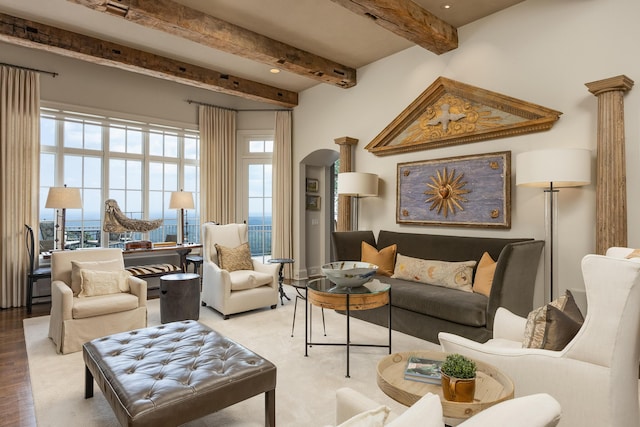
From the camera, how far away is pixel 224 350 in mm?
2223

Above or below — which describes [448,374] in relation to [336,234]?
below

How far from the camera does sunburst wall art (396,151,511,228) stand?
3812 millimetres

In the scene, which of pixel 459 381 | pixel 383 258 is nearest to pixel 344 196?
pixel 383 258

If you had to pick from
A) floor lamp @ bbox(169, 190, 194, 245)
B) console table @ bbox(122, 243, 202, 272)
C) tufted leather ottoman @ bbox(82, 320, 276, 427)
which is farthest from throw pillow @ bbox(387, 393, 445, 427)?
floor lamp @ bbox(169, 190, 194, 245)

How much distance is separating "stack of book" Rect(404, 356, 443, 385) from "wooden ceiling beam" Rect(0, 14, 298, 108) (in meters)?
4.88

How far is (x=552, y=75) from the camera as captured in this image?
3.48 m

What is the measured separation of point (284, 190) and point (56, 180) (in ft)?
10.9

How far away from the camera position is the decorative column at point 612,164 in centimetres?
295

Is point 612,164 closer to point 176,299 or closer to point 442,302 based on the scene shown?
point 442,302

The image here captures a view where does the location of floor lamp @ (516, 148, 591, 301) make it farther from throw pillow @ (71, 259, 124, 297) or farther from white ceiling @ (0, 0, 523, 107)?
throw pillow @ (71, 259, 124, 297)

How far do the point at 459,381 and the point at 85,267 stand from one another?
360 cm

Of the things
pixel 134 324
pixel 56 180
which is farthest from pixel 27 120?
pixel 134 324

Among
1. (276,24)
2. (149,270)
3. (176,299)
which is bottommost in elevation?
(176,299)

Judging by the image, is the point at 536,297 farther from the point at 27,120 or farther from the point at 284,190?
the point at 27,120
